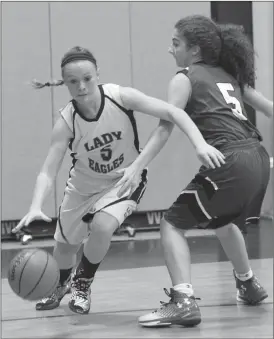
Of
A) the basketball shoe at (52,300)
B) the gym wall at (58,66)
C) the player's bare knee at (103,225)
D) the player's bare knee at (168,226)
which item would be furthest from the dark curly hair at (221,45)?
the gym wall at (58,66)

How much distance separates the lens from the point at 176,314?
11.2 ft

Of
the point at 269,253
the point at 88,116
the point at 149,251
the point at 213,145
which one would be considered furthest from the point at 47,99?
the point at 213,145

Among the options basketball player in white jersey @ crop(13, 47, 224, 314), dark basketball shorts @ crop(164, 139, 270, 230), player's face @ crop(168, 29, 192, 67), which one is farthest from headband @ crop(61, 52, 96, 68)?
dark basketball shorts @ crop(164, 139, 270, 230)

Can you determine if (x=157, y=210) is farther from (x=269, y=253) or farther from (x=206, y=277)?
(x=206, y=277)

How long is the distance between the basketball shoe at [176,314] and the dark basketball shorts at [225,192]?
0.32 metres

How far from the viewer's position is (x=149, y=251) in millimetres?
6059

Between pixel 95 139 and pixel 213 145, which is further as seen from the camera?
pixel 95 139

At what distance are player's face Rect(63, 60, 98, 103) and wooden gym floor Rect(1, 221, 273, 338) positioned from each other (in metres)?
1.06

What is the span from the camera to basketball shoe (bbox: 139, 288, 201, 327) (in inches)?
133

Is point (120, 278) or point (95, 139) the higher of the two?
point (95, 139)

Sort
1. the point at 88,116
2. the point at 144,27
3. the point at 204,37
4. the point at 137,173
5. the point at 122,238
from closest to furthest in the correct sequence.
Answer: the point at 137,173 < the point at 204,37 < the point at 88,116 < the point at 122,238 < the point at 144,27

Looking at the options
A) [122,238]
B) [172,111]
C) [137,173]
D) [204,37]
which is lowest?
[122,238]

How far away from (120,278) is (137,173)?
1.54m

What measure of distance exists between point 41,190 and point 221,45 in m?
1.09
